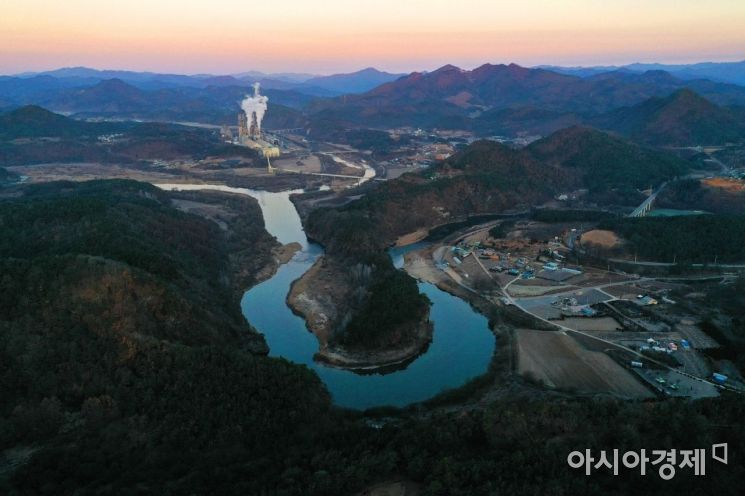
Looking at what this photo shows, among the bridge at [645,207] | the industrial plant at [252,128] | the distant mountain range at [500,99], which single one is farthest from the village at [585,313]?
the distant mountain range at [500,99]

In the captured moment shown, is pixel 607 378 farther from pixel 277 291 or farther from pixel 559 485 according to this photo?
pixel 277 291

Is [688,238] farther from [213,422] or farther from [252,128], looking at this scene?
[252,128]

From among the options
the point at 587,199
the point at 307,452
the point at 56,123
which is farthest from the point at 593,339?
the point at 56,123

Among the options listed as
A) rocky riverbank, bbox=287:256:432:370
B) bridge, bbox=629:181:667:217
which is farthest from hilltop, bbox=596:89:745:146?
rocky riverbank, bbox=287:256:432:370

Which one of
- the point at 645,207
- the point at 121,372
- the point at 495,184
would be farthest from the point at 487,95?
the point at 121,372

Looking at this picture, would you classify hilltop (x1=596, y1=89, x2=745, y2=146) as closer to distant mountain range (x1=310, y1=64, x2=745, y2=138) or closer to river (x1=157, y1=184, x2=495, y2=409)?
distant mountain range (x1=310, y1=64, x2=745, y2=138)
